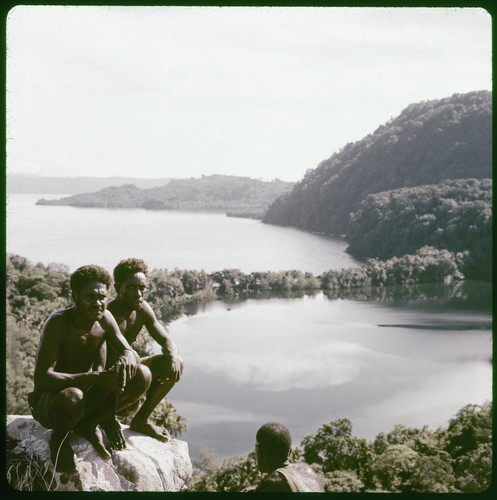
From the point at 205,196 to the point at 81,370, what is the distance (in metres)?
18.2

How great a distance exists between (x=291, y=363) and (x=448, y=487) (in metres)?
10.6

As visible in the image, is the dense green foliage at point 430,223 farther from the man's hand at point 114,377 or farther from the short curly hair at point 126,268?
the man's hand at point 114,377

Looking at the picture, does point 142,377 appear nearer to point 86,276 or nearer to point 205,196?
point 86,276

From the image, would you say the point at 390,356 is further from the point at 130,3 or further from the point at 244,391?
the point at 130,3

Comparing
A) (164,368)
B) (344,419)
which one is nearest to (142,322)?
(164,368)

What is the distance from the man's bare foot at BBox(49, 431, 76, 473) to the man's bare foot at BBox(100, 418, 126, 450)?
0.63 ft

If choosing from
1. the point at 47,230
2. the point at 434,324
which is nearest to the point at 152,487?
the point at 47,230

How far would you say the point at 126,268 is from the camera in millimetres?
3422

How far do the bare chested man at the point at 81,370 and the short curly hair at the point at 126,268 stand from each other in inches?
5.8

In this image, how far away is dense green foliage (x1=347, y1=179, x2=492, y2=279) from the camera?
1764cm

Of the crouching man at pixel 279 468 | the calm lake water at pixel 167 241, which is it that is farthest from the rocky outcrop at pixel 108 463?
the calm lake water at pixel 167 241

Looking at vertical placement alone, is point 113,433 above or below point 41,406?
below

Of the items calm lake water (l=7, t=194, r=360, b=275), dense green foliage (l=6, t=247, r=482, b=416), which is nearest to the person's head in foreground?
dense green foliage (l=6, t=247, r=482, b=416)

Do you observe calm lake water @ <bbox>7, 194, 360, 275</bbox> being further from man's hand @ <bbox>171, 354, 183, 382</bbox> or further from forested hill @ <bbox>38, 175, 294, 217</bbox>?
man's hand @ <bbox>171, 354, 183, 382</bbox>
